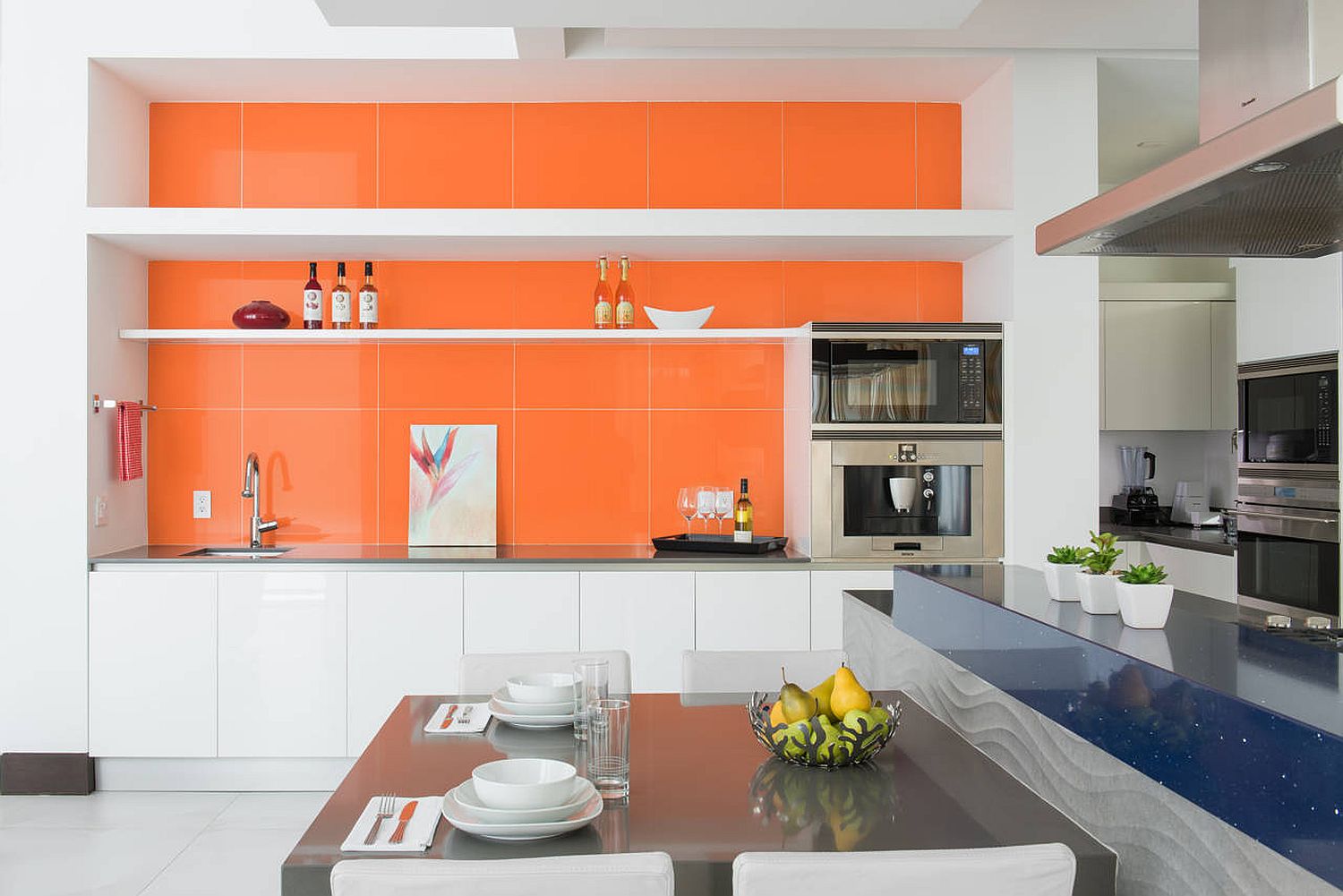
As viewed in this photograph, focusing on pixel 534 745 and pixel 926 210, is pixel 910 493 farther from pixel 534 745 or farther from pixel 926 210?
pixel 534 745

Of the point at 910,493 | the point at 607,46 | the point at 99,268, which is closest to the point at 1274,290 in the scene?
the point at 910,493

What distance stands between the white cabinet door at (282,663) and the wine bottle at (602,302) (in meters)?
1.38

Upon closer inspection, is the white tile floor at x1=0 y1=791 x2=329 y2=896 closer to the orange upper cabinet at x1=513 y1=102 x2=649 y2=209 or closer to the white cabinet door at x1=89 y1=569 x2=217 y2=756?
the white cabinet door at x1=89 y1=569 x2=217 y2=756

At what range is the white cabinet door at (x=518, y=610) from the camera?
155 inches

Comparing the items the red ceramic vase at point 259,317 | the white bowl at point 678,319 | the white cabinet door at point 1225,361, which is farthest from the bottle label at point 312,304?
the white cabinet door at point 1225,361

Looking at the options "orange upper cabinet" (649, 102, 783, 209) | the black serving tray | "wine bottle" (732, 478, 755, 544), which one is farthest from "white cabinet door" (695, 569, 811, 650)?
"orange upper cabinet" (649, 102, 783, 209)

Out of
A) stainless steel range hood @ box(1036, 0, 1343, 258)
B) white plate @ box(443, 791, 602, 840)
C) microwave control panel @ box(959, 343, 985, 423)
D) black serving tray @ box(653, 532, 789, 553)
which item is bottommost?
white plate @ box(443, 791, 602, 840)

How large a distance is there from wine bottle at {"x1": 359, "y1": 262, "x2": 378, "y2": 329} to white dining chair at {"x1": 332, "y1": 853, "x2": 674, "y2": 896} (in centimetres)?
329

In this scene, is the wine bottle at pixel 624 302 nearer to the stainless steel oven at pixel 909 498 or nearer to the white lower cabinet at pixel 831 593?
→ the stainless steel oven at pixel 909 498

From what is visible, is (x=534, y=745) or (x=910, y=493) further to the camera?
(x=910, y=493)

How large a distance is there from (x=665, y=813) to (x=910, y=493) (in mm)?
2504

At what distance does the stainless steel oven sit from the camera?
13.0ft

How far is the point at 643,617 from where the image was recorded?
3957mm

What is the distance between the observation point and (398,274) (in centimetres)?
447
